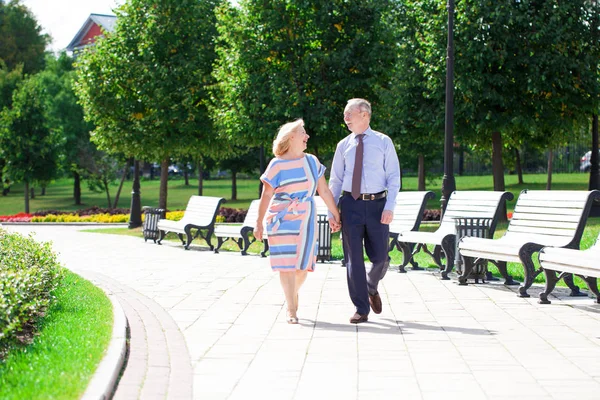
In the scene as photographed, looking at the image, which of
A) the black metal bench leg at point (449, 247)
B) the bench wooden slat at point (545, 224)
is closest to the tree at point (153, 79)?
the black metal bench leg at point (449, 247)

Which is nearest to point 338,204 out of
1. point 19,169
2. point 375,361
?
point 375,361

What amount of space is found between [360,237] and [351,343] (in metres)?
1.33

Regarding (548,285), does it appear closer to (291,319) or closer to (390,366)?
(291,319)

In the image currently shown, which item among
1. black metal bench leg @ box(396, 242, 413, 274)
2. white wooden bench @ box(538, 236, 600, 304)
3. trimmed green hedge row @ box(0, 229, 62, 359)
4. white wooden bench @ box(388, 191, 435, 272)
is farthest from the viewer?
white wooden bench @ box(388, 191, 435, 272)

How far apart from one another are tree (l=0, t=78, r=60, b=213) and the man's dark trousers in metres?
35.0

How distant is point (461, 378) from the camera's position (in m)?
5.83

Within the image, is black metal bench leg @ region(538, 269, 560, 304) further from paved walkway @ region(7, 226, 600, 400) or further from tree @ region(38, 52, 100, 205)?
tree @ region(38, 52, 100, 205)

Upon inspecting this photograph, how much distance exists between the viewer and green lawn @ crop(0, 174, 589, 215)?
140 ft

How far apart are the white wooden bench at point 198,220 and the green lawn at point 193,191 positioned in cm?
1907

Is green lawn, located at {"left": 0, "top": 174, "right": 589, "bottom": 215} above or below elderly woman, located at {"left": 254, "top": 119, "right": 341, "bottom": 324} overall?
below

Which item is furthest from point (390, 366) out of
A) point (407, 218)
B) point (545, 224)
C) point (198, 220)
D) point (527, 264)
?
point (198, 220)

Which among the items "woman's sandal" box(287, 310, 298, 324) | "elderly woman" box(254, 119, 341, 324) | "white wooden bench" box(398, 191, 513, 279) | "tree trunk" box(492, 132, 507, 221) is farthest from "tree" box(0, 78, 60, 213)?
"woman's sandal" box(287, 310, 298, 324)

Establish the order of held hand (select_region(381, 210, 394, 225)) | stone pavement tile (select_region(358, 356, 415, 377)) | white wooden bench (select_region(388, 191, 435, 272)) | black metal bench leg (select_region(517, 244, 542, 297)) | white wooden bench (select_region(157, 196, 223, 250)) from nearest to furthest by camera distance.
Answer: stone pavement tile (select_region(358, 356, 415, 377))
held hand (select_region(381, 210, 394, 225))
black metal bench leg (select_region(517, 244, 542, 297))
white wooden bench (select_region(388, 191, 435, 272))
white wooden bench (select_region(157, 196, 223, 250))

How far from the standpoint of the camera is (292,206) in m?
8.15
